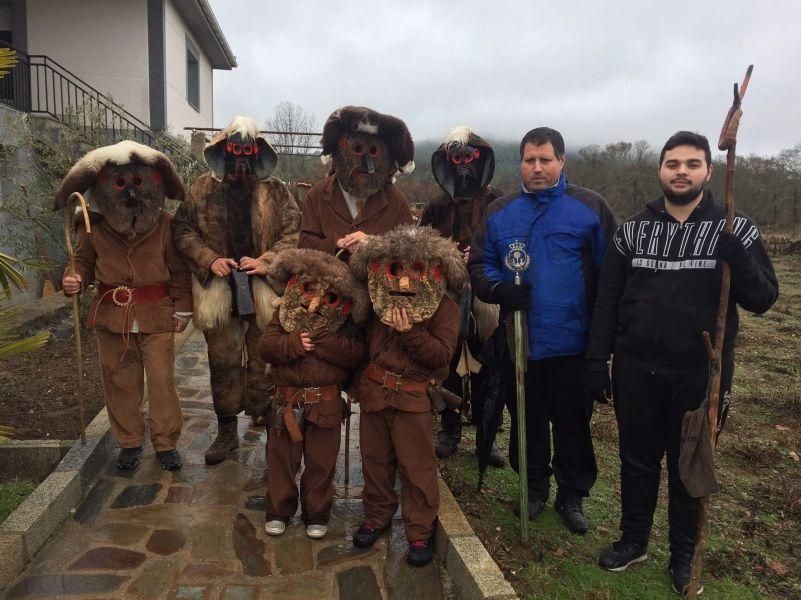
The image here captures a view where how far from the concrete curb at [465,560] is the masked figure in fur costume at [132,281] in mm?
1961

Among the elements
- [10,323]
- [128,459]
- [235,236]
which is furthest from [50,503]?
[235,236]

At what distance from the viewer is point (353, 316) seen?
10.4ft

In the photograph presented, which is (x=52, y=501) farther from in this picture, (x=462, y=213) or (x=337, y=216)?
(x=462, y=213)

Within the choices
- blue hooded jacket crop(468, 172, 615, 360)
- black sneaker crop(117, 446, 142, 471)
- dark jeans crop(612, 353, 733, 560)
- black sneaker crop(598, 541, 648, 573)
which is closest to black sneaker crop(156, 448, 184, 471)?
black sneaker crop(117, 446, 142, 471)

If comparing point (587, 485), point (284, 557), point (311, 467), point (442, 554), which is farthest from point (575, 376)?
point (284, 557)

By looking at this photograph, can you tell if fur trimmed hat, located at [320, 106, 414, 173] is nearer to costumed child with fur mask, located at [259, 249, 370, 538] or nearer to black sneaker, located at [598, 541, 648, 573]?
costumed child with fur mask, located at [259, 249, 370, 538]

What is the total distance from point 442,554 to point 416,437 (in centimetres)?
64

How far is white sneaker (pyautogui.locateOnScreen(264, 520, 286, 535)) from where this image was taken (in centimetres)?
324

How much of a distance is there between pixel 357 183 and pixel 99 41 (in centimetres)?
1077

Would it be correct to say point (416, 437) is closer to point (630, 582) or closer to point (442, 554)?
point (442, 554)

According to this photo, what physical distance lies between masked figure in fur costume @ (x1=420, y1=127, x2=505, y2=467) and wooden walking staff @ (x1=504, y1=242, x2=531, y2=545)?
0.64 m

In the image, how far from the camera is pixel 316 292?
312cm

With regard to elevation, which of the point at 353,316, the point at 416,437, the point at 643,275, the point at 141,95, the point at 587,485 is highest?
the point at 141,95

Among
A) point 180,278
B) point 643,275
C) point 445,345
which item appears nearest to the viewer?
point 643,275
